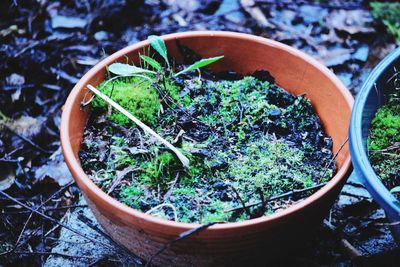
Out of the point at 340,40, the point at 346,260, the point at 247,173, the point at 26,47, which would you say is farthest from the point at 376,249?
the point at 26,47

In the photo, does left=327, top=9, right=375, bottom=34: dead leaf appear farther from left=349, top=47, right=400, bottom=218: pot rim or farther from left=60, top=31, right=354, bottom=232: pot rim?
left=349, top=47, right=400, bottom=218: pot rim

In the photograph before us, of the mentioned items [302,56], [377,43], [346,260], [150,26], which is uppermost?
[302,56]

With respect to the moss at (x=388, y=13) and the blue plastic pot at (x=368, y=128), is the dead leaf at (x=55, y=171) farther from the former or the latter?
the moss at (x=388, y=13)

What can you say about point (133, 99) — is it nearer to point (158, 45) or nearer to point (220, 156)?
point (158, 45)

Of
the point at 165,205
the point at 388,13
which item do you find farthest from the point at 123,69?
the point at 388,13

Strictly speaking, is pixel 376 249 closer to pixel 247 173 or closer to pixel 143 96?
pixel 247 173

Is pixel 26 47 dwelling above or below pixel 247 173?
below

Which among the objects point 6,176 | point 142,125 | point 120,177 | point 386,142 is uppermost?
point 386,142
